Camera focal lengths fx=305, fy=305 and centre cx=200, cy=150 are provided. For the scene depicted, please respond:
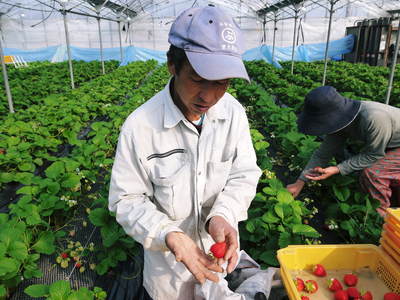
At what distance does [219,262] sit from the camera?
1220 mm

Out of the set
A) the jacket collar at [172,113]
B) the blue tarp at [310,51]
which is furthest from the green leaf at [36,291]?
the blue tarp at [310,51]

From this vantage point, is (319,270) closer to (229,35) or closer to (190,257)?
(190,257)

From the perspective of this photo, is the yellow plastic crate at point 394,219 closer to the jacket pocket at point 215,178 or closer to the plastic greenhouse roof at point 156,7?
the jacket pocket at point 215,178

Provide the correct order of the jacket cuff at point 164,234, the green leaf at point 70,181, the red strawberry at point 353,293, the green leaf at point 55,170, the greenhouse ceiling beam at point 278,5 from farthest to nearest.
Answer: the greenhouse ceiling beam at point 278,5
the green leaf at point 55,170
the green leaf at point 70,181
the red strawberry at point 353,293
the jacket cuff at point 164,234

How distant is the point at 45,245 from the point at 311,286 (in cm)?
188

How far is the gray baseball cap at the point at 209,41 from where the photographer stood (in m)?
1.08

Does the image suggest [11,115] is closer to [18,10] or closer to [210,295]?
[210,295]

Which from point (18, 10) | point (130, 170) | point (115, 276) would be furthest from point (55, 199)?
point (18, 10)

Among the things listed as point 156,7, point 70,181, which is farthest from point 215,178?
point 156,7

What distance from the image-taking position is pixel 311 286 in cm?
175

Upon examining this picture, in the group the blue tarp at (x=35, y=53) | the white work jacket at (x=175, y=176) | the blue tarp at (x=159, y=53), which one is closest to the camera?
the white work jacket at (x=175, y=176)

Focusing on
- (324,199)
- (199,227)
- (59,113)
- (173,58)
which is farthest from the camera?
(59,113)

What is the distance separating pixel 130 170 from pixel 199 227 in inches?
18.4

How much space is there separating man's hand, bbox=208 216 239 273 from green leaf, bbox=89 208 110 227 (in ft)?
4.27
